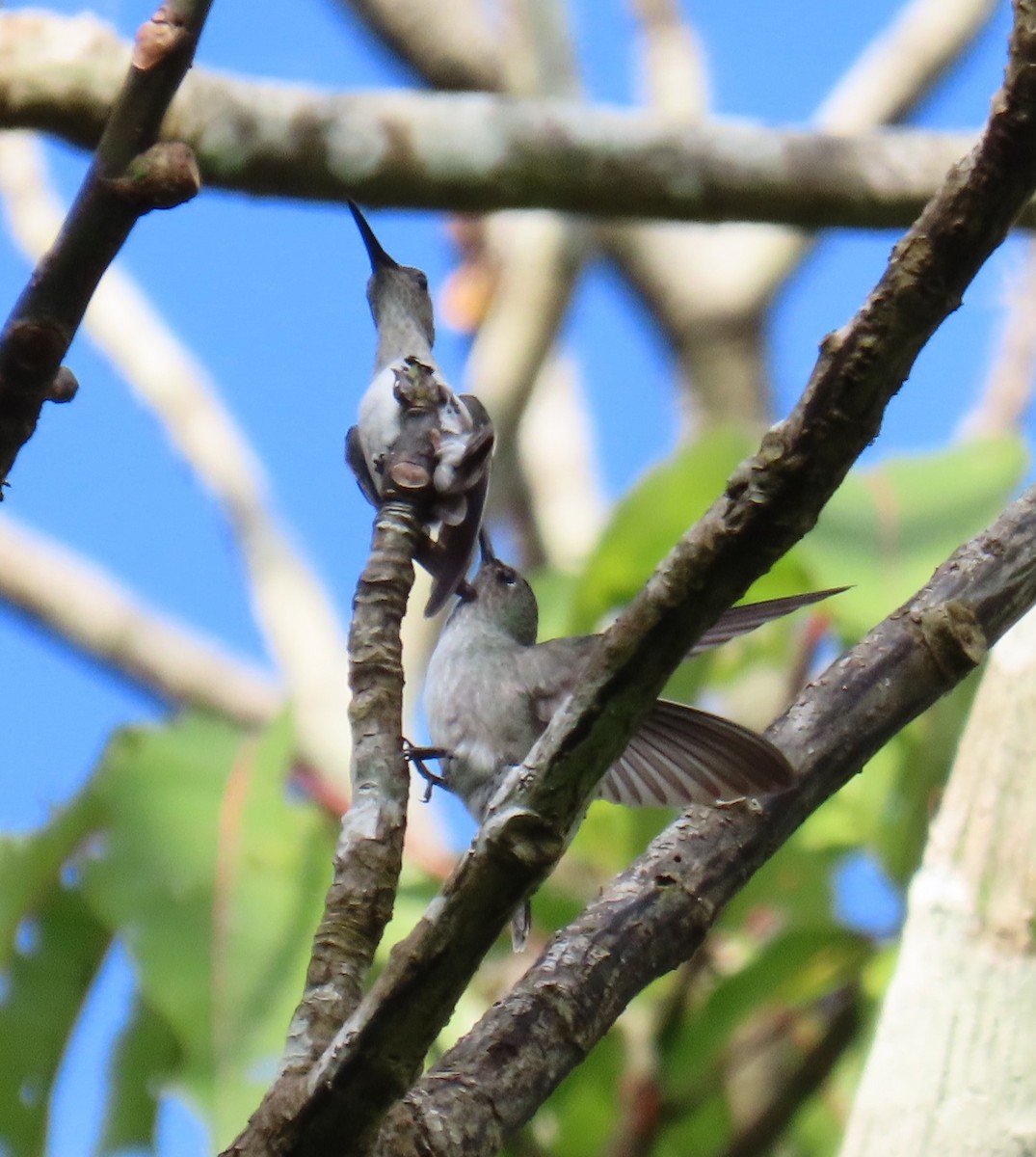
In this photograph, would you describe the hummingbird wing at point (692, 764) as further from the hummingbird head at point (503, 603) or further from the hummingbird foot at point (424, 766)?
the hummingbird head at point (503, 603)

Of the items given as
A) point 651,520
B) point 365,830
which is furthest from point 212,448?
point 365,830

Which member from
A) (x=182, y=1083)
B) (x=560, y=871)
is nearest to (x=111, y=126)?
(x=182, y=1083)

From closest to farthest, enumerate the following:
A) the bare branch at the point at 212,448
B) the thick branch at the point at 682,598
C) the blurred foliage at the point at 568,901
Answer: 1. the thick branch at the point at 682,598
2. the blurred foliage at the point at 568,901
3. the bare branch at the point at 212,448

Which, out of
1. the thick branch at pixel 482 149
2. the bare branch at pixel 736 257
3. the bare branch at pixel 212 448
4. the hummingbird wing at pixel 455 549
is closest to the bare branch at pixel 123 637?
the bare branch at pixel 212 448

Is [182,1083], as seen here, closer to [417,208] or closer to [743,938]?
[417,208]

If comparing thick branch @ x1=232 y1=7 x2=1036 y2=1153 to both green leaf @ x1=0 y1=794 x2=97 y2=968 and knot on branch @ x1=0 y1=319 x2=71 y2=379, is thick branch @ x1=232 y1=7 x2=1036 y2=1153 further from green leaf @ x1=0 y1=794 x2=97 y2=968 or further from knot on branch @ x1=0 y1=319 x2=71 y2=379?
green leaf @ x1=0 y1=794 x2=97 y2=968

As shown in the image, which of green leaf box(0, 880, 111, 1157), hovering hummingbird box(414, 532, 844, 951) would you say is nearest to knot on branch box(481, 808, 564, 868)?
hovering hummingbird box(414, 532, 844, 951)
